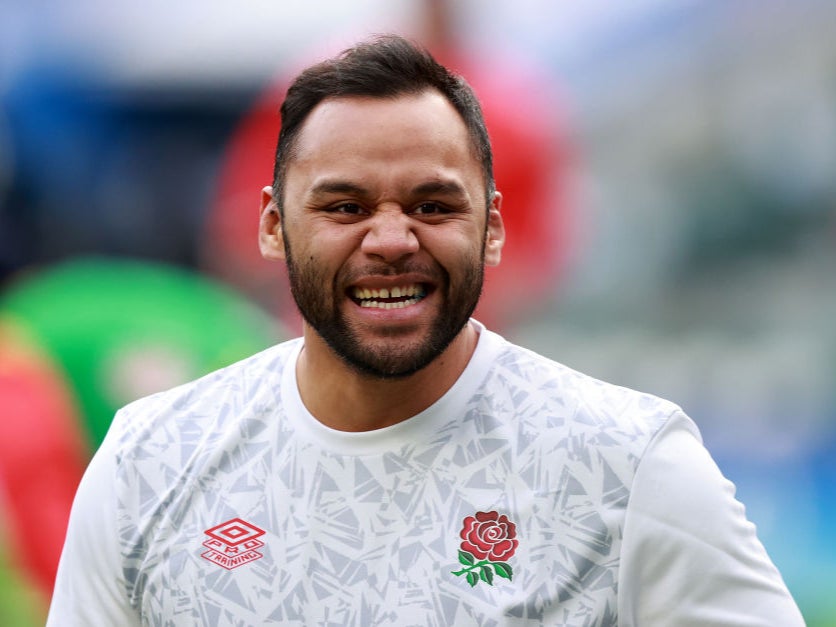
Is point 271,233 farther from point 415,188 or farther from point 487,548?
point 487,548

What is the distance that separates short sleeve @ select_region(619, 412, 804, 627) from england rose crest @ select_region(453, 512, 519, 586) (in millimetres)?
170

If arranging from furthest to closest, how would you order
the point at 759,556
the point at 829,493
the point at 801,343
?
the point at 801,343, the point at 829,493, the point at 759,556

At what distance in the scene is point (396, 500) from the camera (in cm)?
179

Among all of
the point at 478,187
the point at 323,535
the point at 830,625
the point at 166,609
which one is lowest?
Result: the point at 830,625

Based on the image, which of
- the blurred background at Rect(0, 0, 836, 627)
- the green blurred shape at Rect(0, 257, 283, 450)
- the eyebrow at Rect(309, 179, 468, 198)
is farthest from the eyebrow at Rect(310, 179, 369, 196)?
the blurred background at Rect(0, 0, 836, 627)

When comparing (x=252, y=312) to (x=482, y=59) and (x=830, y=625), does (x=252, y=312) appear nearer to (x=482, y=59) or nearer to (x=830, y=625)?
(x=482, y=59)

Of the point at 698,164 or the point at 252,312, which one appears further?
the point at 698,164

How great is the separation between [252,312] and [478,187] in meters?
3.44

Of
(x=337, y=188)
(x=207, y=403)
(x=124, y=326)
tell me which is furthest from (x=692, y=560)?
(x=124, y=326)

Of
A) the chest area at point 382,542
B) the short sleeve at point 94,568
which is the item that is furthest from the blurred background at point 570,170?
the chest area at point 382,542

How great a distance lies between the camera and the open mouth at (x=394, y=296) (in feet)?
5.88

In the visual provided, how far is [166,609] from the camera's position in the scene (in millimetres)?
1821

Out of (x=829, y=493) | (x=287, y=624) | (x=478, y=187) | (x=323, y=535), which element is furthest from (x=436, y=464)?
(x=829, y=493)

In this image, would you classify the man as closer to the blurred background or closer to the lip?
the lip
